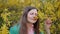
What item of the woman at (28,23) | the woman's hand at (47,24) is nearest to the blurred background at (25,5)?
the woman's hand at (47,24)

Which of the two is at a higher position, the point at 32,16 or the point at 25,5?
the point at 25,5

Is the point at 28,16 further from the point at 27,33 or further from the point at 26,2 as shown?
the point at 26,2

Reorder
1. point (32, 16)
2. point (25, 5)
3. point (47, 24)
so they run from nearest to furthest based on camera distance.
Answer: point (32, 16), point (47, 24), point (25, 5)

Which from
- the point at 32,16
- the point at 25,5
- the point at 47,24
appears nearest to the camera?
the point at 32,16

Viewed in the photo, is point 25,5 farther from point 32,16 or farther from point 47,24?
point 32,16

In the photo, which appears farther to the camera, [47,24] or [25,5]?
[25,5]

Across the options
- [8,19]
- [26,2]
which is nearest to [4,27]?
[8,19]

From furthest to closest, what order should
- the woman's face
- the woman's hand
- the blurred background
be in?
the blurred background < the woman's hand < the woman's face

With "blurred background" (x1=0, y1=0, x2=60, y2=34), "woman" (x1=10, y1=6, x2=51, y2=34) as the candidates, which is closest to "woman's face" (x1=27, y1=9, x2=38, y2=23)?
"woman" (x1=10, y1=6, x2=51, y2=34)

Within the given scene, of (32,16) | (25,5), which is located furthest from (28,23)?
(25,5)

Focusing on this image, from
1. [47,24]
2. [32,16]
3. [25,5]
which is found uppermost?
Answer: [25,5]

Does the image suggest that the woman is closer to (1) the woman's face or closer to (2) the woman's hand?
(1) the woman's face

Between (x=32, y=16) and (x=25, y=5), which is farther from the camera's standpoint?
(x=25, y=5)

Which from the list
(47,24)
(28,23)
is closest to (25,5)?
(47,24)
